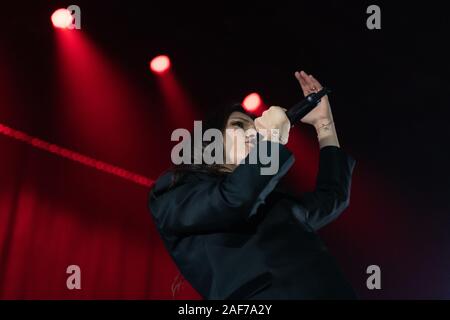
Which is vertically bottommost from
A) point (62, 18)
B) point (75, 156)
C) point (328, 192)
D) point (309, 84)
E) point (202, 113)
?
point (328, 192)

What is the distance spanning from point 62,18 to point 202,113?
1.00 m

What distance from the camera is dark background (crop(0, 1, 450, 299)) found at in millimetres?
2533

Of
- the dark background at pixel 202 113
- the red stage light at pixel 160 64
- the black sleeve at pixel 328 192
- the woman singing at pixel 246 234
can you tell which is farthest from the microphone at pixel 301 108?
the red stage light at pixel 160 64

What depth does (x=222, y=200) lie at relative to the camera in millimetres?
851

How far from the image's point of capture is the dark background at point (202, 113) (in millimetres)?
2533

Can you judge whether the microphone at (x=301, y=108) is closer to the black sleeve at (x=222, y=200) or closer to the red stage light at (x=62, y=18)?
the black sleeve at (x=222, y=200)

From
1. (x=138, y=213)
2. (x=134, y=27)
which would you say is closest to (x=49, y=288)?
(x=138, y=213)

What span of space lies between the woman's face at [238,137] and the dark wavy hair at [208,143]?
0.05 ft

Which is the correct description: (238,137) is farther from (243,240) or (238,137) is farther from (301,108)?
(243,240)

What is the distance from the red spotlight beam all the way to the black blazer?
5.83ft

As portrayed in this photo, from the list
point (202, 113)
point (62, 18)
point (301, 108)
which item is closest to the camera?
point (301, 108)

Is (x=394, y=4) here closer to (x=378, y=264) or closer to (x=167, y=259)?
(x=378, y=264)

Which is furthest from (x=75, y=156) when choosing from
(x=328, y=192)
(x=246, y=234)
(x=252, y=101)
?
(x=246, y=234)
